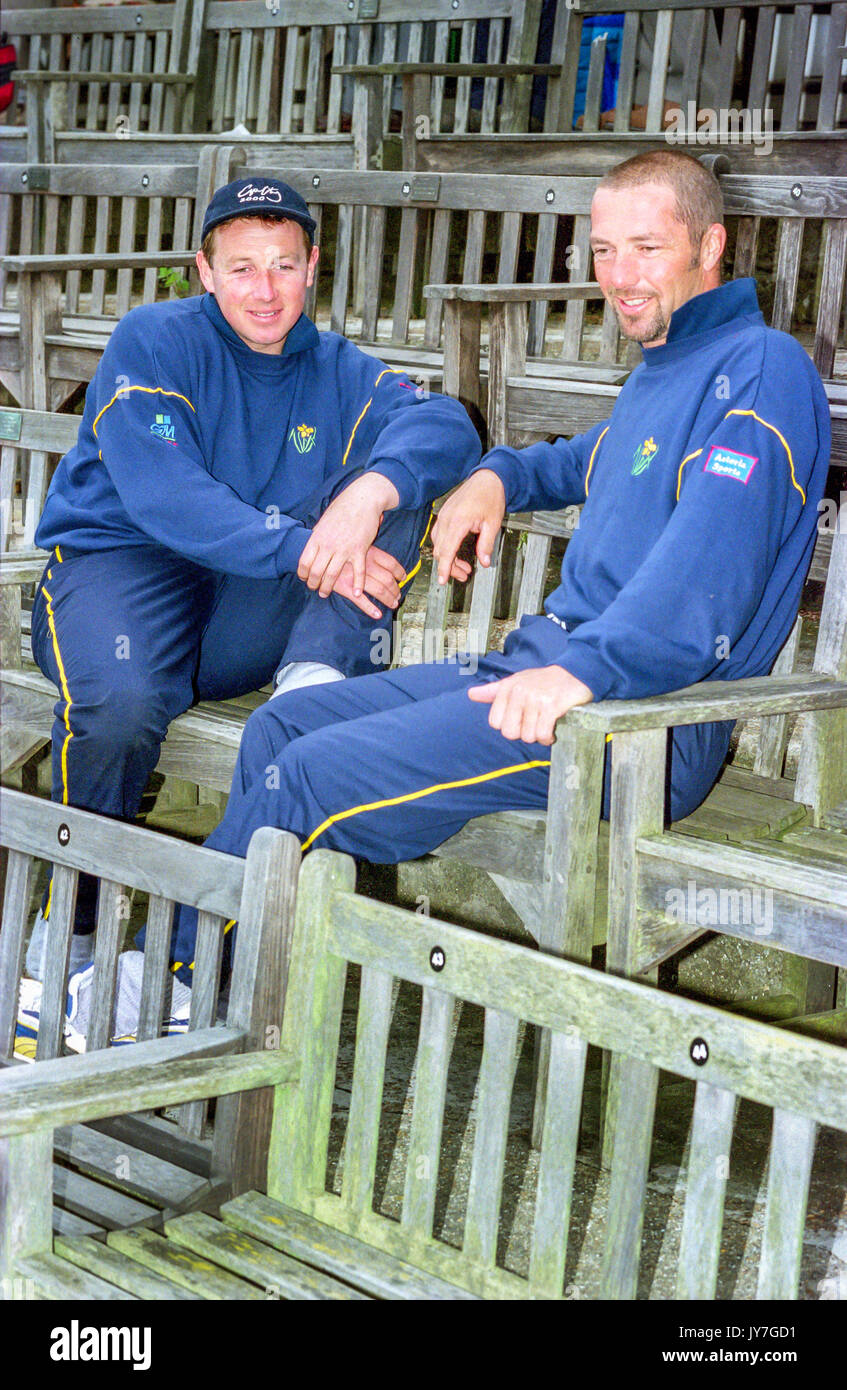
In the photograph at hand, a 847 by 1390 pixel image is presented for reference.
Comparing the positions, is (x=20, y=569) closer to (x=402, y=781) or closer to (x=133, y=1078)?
(x=402, y=781)

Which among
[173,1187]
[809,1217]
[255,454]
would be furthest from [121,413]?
[809,1217]

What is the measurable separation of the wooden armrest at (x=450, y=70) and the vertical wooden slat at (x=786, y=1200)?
5.59 meters

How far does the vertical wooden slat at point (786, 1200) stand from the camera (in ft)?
5.74

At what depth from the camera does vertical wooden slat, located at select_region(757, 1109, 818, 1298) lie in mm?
1751

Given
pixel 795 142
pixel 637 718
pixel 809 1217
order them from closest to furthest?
1. pixel 637 718
2. pixel 809 1217
3. pixel 795 142

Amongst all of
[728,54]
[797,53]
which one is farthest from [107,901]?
[728,54]

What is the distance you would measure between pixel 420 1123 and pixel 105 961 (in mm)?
722

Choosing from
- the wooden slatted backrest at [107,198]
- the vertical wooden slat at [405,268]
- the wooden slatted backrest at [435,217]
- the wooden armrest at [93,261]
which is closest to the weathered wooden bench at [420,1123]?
the wooden slatted backrest at [435,217]

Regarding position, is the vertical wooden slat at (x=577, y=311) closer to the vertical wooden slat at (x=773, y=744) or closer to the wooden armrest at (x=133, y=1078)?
the vertical wooden slat at (x=773, y=744)

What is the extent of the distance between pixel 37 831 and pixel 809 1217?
1.42 meters

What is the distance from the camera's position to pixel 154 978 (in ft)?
8.42

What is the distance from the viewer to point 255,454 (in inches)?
143

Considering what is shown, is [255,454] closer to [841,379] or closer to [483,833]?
[483,833]
